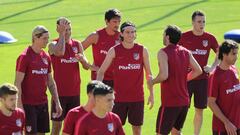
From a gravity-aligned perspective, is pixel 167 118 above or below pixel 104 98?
below

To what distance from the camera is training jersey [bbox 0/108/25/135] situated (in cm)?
816

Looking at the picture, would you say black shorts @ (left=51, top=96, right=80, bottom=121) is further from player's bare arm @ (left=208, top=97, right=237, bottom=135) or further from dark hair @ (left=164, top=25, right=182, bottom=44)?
player's bare arm @ (left=208, top=97, right=237, bottom=135)

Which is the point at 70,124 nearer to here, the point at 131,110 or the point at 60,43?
the point at 131,110

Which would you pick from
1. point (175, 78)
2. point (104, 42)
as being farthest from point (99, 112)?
point (104, 42)

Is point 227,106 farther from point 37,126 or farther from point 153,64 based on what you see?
point 153,64

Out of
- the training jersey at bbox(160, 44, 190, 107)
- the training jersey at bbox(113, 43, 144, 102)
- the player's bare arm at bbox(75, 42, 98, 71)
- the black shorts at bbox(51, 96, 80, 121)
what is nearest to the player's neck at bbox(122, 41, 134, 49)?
the training jersey at bbox(113, 43, 144, 102)

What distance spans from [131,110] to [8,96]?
8.09 ft

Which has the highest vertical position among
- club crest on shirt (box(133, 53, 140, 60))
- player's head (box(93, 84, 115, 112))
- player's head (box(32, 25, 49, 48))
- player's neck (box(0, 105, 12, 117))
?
player's head (box(32, 25, 49, 48))

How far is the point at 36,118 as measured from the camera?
9625 millimetres

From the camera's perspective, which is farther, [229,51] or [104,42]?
[104,42]

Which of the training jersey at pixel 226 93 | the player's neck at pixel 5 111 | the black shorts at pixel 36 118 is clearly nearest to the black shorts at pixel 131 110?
the black shorts at pixel 36 118

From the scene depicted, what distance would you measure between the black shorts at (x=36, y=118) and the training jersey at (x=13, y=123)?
3.88 ft

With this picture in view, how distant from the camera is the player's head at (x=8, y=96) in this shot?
7.95 metres

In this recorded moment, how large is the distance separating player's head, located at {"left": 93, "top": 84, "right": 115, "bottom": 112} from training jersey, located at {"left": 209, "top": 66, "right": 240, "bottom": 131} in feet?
5.93
